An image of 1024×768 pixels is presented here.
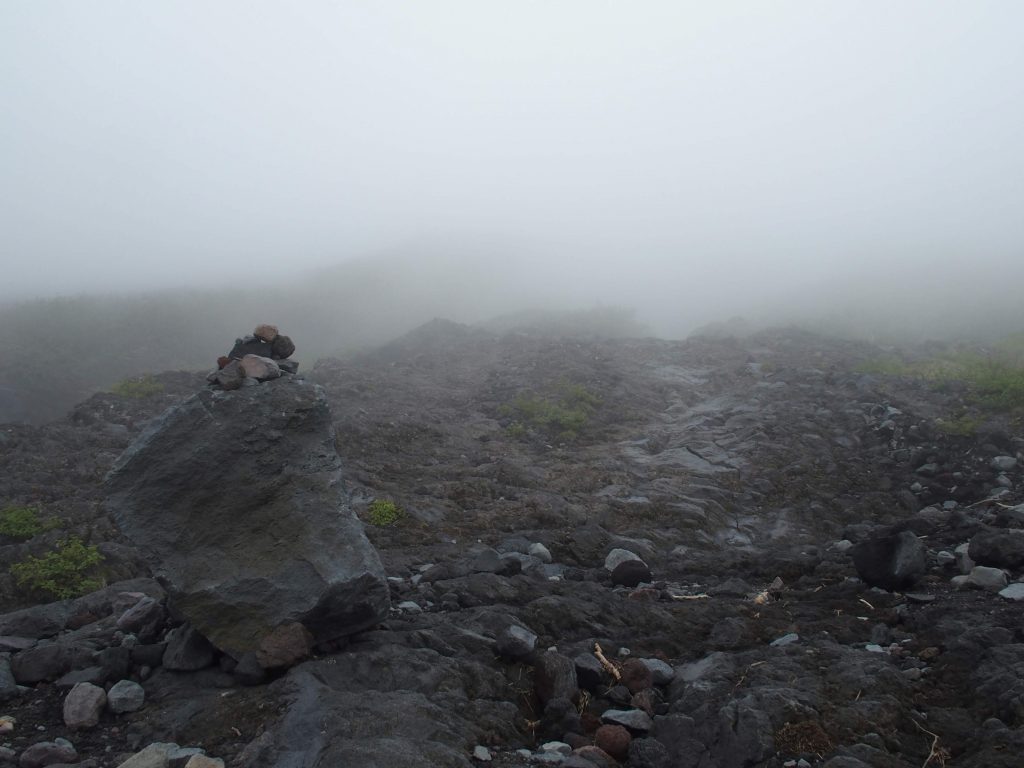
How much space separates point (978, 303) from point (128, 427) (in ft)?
133

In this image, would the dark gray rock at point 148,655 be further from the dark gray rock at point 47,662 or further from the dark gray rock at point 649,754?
the dark gray rock at point 649,754

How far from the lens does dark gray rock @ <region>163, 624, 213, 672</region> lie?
5555 millimetres

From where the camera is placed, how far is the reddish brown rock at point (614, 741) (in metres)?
4.74

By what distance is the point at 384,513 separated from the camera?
9477 millimetres

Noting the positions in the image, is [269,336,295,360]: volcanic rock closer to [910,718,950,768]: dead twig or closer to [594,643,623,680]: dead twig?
[594,643,623,680]: dead twig

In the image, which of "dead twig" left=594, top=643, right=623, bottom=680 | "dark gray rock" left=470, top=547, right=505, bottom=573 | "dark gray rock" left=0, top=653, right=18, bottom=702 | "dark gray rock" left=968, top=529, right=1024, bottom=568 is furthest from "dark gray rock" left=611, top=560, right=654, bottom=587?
"dark gray rock" left=0, top=653, right=18, bottom=702

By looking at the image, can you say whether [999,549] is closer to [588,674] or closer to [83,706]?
[588,674]

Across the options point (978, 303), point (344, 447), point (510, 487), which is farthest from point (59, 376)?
point (978, 303)

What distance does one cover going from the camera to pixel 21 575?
8320 millimetres

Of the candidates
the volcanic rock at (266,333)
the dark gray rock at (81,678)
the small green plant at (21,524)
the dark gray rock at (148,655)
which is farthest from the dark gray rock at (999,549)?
the small green plant at (21,524)

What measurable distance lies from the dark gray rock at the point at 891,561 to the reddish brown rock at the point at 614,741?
141 inches

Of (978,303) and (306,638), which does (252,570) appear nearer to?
(306,638)

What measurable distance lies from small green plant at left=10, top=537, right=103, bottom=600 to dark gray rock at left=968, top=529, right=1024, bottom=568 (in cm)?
960

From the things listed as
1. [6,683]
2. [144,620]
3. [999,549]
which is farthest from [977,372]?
[6,683]
